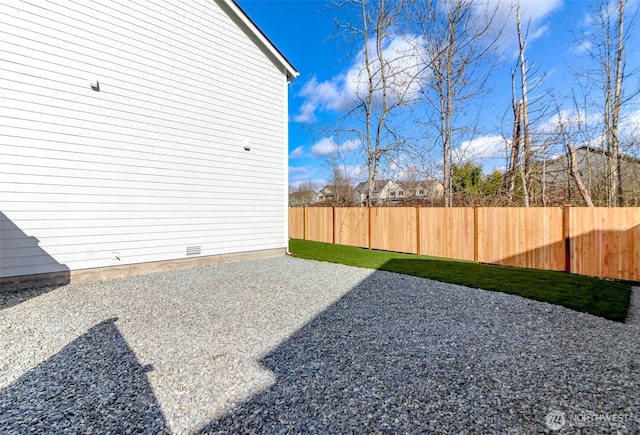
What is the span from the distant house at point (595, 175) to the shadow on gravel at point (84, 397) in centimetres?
1144

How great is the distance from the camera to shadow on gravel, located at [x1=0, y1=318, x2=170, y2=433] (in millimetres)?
1850

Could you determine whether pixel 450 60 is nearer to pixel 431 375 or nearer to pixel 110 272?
pixel 431 375

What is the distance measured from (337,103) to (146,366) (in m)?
13.1

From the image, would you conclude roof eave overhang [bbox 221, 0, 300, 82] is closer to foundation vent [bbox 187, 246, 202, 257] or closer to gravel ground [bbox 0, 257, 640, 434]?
foundation vent [bbox 187, 246, 202, 257]

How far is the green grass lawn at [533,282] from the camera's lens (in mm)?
4277

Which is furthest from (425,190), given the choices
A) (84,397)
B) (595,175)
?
(84,397)

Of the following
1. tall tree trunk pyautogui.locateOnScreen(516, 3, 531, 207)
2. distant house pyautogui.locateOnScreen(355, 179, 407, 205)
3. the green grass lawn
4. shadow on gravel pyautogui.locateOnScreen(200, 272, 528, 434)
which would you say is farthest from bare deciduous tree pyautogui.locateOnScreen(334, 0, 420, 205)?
shadow on gravel pyautogui.locateOnScreen(200, 272, 528, 434)

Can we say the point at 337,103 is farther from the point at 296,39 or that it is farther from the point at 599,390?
the point at 599,390

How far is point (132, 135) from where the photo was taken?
19.4 feet

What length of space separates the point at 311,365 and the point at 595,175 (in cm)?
1137

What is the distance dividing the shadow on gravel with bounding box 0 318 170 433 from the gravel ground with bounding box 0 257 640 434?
0.4 inches

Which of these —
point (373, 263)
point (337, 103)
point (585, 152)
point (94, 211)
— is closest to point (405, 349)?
point (373, 263)

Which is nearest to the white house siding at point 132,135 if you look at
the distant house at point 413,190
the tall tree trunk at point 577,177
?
the distant house at point 413,190

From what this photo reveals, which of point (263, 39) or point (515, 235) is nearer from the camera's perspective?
point (515, 235)
